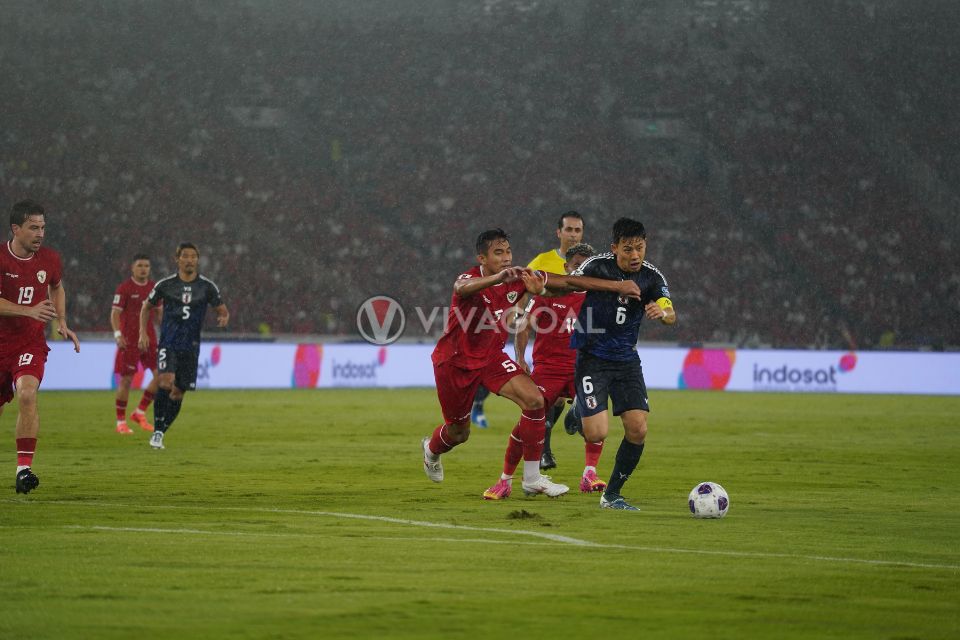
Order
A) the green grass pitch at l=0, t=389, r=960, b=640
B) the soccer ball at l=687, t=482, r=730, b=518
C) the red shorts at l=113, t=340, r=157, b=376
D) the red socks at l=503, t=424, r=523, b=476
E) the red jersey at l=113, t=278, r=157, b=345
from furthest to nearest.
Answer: the red jersey at l=113, t=278, r=157, b=345 → the red shorts at l=113, t=340, r=157, b=376 → the red socks at l=503, t=424, r=523, b=476 → the soccer ball at l=687, t=482, r=730, b=518 → the green grass pitch at l=0, t=389, r=960, b=640

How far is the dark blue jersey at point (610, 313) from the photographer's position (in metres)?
10.7

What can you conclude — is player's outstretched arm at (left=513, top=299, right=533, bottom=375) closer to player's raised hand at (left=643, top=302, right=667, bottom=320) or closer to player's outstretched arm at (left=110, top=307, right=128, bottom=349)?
player's raised hand at (left=643, top=302, right=667, bottom=320)

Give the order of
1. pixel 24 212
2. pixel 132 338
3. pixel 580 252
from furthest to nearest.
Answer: pixel 132 338 < pixel 580 252 < pixel 24 212

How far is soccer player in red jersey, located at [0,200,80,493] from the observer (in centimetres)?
1059

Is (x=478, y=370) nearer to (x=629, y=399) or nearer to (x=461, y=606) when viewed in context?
(x=629, y=399)

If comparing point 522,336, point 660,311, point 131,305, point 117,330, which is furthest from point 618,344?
point 131,305

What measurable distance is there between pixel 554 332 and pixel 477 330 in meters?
2.34

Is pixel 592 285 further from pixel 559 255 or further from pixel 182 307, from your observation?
pixel 182 307

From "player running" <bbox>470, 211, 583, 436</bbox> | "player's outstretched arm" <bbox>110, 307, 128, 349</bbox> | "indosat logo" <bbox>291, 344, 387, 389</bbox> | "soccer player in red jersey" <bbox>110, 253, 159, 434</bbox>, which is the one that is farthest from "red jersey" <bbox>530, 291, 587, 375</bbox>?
"indosat logo" <bbox>291, 344, 387, 389</bbox>

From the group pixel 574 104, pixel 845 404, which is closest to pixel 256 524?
pixel 845 404

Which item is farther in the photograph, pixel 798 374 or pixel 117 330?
pixel 798 374

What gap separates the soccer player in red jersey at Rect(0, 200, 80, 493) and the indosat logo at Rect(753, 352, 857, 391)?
24.7 meters

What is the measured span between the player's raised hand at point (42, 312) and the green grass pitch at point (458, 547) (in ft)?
4.73

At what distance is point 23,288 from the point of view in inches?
431
